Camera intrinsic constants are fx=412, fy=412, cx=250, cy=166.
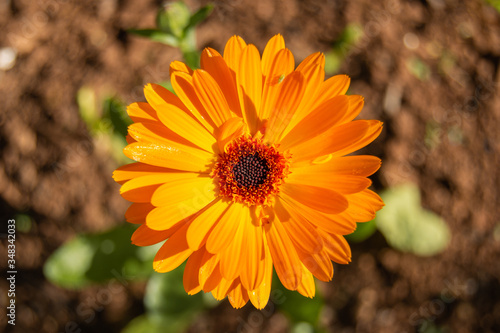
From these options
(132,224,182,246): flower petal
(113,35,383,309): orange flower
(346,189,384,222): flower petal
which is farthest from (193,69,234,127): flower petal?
(346,189,384,222): flower petal

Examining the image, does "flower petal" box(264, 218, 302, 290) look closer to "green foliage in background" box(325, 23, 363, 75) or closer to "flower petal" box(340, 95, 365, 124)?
"flower petal" box(340, 95, 365, 124)

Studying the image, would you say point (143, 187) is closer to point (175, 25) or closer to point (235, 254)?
point (235, 254)

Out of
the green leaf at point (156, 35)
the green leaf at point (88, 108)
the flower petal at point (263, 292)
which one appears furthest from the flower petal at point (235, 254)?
the green leaf at point (88, 108)

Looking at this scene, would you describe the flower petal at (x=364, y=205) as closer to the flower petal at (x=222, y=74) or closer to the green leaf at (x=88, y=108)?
the flower petal at (x=222, y=74)

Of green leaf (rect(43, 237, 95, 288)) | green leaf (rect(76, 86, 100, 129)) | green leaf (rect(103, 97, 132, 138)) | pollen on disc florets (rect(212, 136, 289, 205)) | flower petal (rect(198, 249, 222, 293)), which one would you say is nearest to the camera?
flower petal (rect(198, 249, 222, 293))

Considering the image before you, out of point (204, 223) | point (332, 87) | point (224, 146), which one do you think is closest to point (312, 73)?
point (332, 87)

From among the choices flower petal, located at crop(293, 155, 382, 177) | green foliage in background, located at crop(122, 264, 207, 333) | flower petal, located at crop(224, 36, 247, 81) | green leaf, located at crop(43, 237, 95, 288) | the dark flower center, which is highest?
flower petal, located at crop(224, 36, 247, 81)

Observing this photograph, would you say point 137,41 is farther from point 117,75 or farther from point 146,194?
point 146,194
